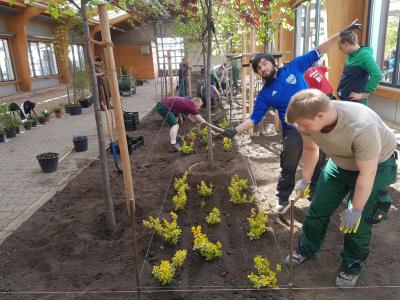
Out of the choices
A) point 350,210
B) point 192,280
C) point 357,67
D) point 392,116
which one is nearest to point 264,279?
point 192,280

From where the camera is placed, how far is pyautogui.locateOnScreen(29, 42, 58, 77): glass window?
16984 mm

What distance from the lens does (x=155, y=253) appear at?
118 inches

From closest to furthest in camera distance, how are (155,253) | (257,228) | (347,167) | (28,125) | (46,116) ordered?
(347,167) < (155,253) < (257,228) < (28,125) < (46,116)

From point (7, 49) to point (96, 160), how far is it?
12.0m

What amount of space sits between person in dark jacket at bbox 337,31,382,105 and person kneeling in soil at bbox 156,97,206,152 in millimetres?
2467

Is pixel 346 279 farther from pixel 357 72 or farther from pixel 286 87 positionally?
pixel 357 72

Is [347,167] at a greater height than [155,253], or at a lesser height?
greater

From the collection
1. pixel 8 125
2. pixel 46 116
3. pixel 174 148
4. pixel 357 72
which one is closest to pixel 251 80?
pixel 174 148

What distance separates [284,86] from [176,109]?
3235 millimetres

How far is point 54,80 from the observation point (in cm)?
1911

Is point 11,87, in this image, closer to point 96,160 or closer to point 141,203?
point 96,160

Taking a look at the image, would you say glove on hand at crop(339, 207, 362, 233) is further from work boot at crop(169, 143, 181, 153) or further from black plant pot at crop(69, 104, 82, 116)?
black plant pot at crop(69, 104, 82, 116)

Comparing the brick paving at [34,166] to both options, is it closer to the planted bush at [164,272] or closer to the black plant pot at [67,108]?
the black plant pot at [67,108]

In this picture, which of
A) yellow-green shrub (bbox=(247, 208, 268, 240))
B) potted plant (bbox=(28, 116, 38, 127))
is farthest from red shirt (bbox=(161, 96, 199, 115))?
potted plant (bbox=(28, 116, 38, 127))
